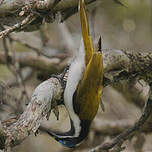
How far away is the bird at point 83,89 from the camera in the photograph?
2.90m

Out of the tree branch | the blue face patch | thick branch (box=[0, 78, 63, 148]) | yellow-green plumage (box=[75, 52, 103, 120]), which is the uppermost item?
the tree branch

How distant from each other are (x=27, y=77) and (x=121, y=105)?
4.88 ft

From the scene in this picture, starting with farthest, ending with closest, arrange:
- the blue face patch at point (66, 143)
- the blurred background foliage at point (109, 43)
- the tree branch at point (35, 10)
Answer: the blurred background foliage at point (109, 43), the blue face patch at point (66, 143), the tree branch at point (35, 10)

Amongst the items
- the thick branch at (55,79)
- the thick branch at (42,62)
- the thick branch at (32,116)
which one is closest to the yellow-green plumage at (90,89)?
the thick branch at (55,79)

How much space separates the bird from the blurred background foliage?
1142 millimetres

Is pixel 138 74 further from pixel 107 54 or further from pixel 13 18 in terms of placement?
pixel 13 18

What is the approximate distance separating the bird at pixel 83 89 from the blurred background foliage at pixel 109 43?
1142 millimetres

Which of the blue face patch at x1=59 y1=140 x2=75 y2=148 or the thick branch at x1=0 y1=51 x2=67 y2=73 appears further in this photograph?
the thick branch at x1=0 y1=51 x2=67 y2=73

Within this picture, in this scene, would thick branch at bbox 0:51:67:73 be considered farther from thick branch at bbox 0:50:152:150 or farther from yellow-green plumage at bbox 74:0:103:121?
yellow-green plumage at bbox 74:0:103:121

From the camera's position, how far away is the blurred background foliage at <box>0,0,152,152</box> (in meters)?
4.66

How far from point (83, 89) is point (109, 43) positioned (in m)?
3.36

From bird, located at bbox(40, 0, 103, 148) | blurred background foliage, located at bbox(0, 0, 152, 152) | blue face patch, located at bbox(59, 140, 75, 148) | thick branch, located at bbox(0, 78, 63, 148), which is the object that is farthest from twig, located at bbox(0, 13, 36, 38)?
→ blurred background foliage, located at bbox(0, 0, 152, 152)

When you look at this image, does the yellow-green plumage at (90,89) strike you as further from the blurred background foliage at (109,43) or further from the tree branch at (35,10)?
the blurred background foliage at (109,43)

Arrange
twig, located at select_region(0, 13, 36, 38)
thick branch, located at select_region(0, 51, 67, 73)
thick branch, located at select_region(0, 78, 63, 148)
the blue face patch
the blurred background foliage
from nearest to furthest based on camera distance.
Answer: thick branch, located at select_region(0, 78, 63, 148), twig, located at select_region(0, 13, 36, 38), the blue face patch, thick branch, located at select_region(0, 51, 67, 73), the blurred background foliage
